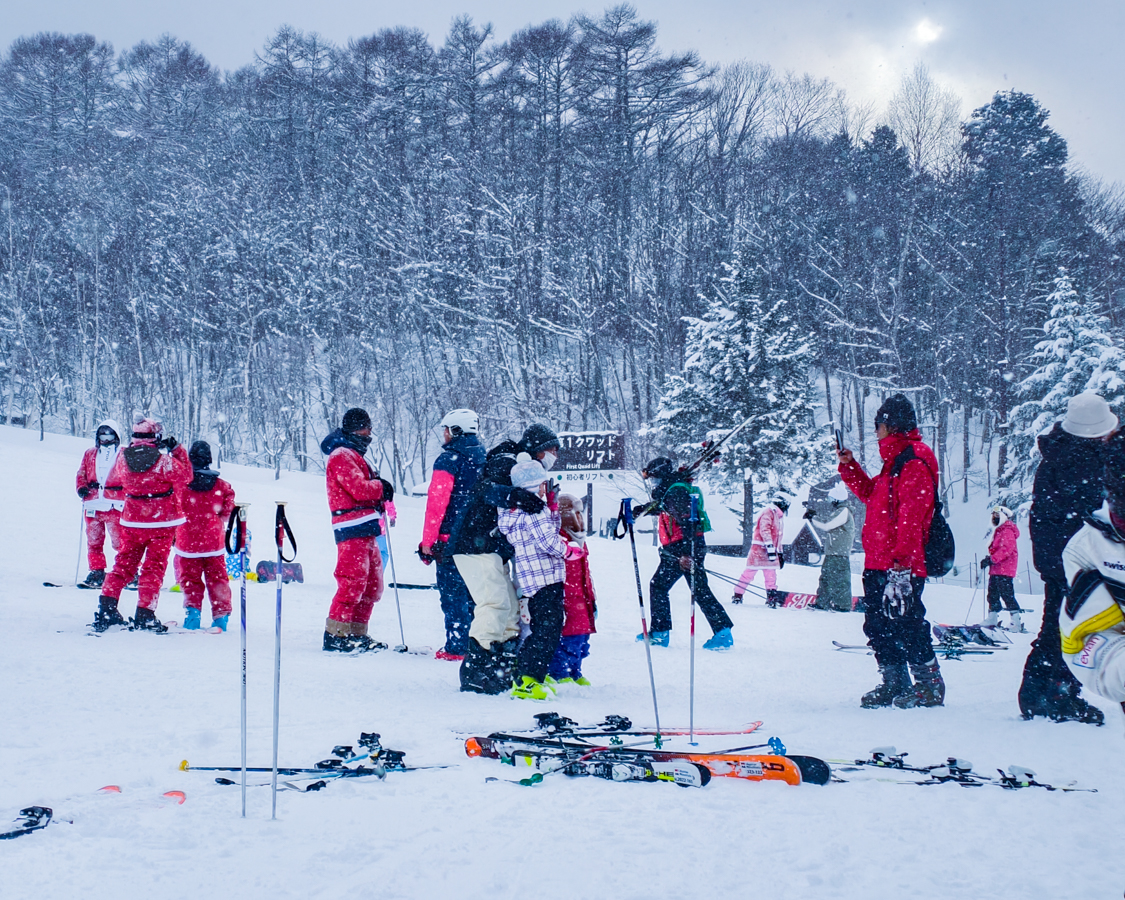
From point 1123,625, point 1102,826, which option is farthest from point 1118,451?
point 1102,826

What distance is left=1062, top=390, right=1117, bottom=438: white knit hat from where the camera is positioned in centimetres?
437

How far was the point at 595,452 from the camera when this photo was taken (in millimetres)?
17516

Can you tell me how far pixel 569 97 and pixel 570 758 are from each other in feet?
121

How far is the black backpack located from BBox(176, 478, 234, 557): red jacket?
508cm

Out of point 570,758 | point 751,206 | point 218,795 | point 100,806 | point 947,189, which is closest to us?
point 100,806

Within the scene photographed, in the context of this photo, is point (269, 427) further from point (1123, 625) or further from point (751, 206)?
point (1123, 625)

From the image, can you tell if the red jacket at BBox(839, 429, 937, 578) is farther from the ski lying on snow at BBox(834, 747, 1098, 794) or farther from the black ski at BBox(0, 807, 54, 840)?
the black ski at BBox(0, 807, 54, 840)

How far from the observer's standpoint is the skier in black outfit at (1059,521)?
14.7 feet

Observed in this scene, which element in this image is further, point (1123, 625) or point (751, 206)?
point (751, 206)

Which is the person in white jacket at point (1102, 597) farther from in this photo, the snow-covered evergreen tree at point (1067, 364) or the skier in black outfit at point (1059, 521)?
the snow-covered evergreen tree at point (1067, 364)

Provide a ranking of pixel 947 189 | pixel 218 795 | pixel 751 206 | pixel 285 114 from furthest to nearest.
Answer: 1. pixel 285 114
2. pixel 751 206
3. pixel 947 189
4. pixel 218 795

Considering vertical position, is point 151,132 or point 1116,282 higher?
point 151,132

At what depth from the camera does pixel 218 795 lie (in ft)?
10.3

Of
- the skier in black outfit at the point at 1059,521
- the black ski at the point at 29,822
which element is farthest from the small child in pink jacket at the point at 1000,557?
the black ski at the point at 29,822
